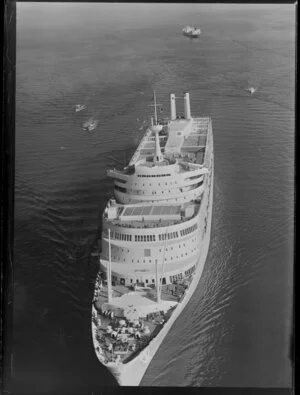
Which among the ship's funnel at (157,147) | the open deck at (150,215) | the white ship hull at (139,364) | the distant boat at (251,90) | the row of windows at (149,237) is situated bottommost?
the white ship hull at (139,364)

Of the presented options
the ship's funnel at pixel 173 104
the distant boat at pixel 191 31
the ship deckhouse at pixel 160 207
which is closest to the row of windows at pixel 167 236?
the ship deckhouse at pixel 160 207

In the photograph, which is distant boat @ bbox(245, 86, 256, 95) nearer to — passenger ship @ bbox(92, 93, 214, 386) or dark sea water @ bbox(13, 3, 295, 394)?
dark sea water @ bbox(13, 3, 295, 394)

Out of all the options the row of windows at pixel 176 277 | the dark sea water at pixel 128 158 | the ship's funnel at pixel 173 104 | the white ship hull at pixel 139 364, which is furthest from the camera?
the ship's funnel at pixel 173 104

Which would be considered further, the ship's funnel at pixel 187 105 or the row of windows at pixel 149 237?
the ship's funnel at pixel 187 105

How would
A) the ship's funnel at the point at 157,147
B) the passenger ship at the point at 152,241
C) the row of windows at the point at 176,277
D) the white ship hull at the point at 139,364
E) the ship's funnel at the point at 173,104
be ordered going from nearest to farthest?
1. the white ship hull at the point at 139,364
2. the passenger ship at the point at 152,241
3. the row of windows at the point at 176,277
4. the ship's funnel at the point at 173,104
5. the ship's funnel at the point at 157,147

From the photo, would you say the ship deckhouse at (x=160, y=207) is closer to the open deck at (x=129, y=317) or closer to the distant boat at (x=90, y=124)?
the open deck at (x=129, y=317)

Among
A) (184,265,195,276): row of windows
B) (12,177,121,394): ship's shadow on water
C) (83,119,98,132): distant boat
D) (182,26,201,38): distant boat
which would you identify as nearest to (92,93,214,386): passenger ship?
(184,265,195,276): row of windows

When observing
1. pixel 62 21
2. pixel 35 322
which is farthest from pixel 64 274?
pixel 62 21

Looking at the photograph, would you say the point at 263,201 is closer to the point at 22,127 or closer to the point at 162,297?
the point at 162,297
